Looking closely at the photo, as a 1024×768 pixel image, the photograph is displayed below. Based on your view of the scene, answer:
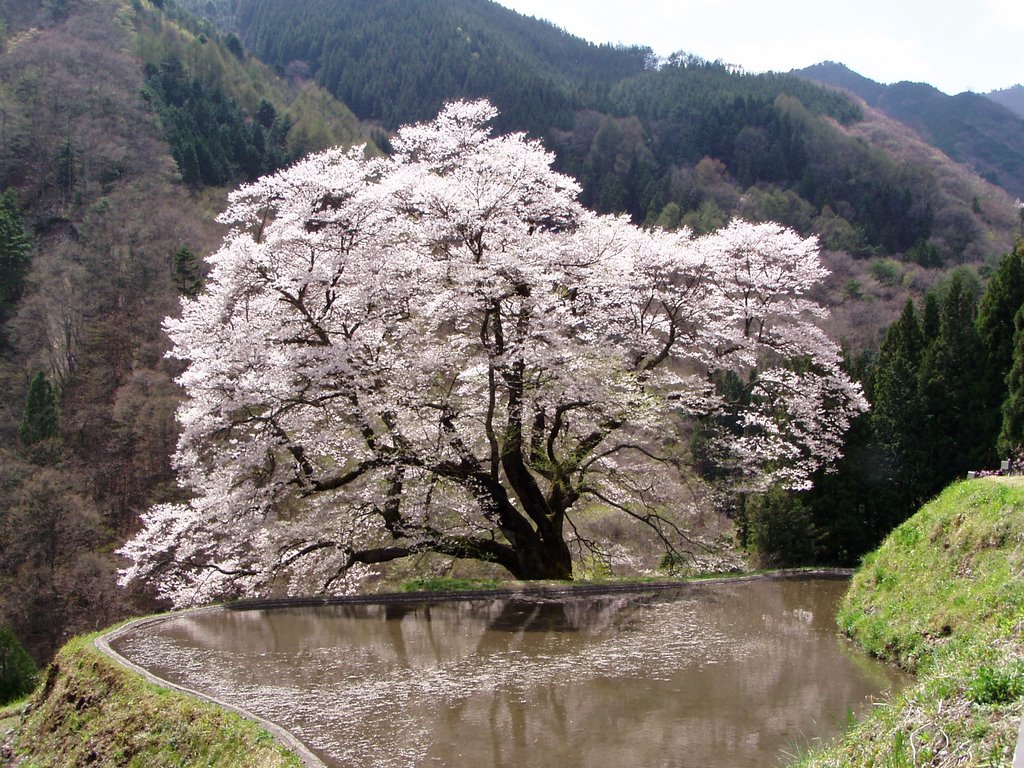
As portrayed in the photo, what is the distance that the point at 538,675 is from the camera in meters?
6.77

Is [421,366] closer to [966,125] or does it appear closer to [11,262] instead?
[11,262]

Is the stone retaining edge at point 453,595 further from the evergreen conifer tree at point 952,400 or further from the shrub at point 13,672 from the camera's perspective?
the evergreen conifer tree at point 952,400

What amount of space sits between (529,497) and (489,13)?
112025 millimetres

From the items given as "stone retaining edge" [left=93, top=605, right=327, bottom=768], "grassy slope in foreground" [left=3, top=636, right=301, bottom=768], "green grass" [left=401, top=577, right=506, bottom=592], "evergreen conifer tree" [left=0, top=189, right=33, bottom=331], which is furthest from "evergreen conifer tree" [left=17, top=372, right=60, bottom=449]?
"grassy slope in foreground" [left=3, top=636, right=301, bottom=768]

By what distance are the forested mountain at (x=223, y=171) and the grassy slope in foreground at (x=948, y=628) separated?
379 inches

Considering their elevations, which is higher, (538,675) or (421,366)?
(421,366)

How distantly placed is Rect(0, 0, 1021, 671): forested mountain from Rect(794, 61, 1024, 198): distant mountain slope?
1939 centimetres

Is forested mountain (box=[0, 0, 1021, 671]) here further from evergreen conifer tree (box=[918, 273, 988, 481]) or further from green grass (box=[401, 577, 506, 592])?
green grass (box=[401, 577, 506, 592])

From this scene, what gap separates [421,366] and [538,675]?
19.9 ft

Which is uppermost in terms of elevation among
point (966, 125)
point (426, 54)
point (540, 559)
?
point (426, 54)

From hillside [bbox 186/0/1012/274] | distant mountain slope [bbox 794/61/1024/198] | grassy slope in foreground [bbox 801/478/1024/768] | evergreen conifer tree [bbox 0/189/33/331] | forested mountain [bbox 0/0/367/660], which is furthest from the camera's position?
distant mountain slope [bbox 794/61/1024/198]

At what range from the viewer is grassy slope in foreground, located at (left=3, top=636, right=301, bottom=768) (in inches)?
219

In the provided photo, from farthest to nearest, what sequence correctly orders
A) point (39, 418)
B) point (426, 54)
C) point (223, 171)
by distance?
point (426, 54), point (223, 171), point (39, 418)

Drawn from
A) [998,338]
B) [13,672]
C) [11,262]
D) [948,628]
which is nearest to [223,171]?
[11,262]
